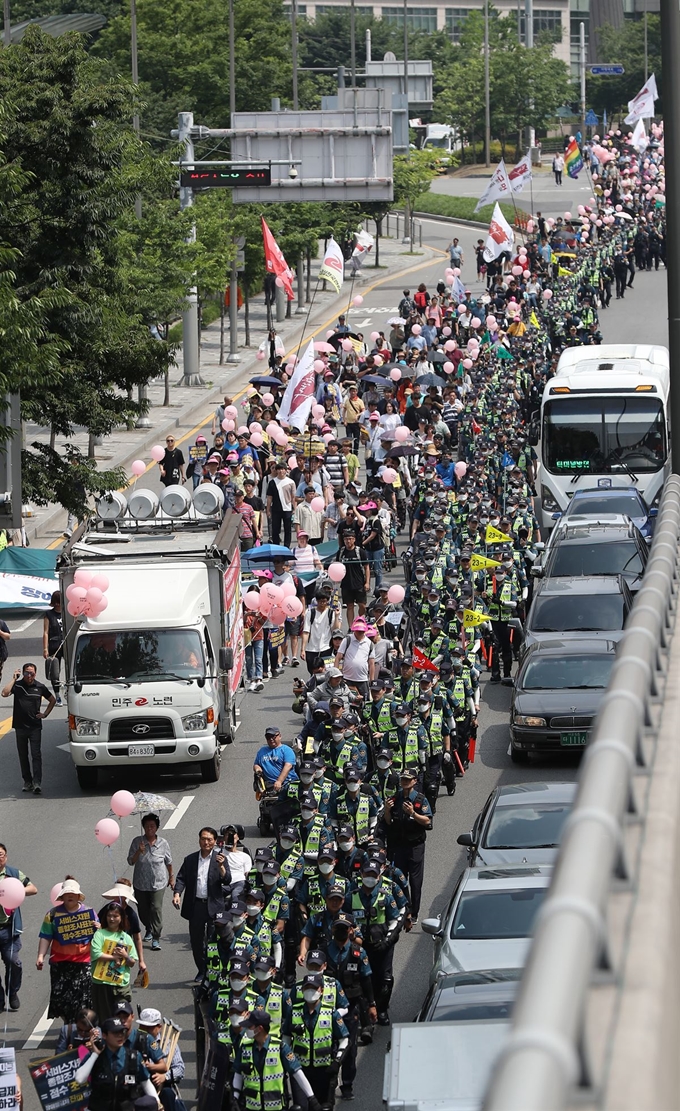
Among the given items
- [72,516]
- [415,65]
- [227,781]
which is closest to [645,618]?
[227,781]

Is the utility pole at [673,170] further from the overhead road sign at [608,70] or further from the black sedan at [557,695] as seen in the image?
the overhead road sign at [608,70]

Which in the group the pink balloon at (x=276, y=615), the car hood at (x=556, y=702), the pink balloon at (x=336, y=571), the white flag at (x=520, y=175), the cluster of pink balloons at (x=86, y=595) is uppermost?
the white flag at (x=520, y=175)

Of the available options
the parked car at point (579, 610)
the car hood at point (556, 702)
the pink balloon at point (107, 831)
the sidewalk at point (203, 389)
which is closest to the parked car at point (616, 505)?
the parked car at point (579, 610)

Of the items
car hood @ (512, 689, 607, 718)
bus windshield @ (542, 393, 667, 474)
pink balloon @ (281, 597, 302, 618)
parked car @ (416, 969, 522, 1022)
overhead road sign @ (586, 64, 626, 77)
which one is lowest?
car hood @ (512, 689, 607, 718)

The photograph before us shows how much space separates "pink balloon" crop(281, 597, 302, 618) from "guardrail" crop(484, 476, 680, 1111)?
1737cm

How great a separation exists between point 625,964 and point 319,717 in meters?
13.9

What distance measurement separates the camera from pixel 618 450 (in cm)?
2953

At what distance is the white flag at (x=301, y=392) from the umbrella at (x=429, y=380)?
7.52 metres

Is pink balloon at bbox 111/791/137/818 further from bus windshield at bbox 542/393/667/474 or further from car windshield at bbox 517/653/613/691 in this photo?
bus windshield at bbox 542/393/667/474

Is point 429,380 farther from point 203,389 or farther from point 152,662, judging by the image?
point 152,662

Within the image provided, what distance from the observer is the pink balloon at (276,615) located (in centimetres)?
2275

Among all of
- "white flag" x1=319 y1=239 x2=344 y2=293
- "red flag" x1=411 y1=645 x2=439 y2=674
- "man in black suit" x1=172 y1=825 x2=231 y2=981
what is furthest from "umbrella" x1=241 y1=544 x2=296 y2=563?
"white flag" x1=319 y1=239 x2=344 y2=293

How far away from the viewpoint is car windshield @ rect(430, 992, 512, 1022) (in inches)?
434

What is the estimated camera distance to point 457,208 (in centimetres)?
9012
